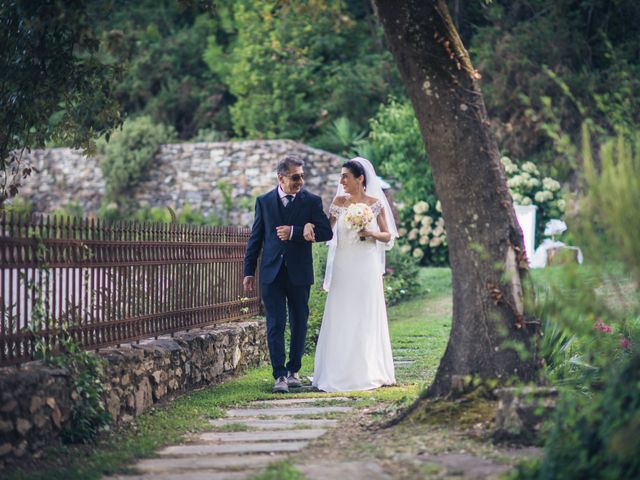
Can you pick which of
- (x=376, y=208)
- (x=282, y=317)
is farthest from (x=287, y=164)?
(x=282, y=317)

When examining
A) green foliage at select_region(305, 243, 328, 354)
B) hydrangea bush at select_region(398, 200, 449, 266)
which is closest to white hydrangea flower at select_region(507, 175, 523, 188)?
hydrangea bush at select_region(398, 200, 449, 266)

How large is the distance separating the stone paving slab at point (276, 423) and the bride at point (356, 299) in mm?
1847

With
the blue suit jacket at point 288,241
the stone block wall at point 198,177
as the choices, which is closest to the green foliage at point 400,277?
the stone block wall at point 198,177

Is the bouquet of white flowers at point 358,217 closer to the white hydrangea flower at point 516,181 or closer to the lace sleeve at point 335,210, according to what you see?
the lace sleeve at point 335,210

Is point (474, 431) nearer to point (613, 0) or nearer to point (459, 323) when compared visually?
point (459, 323)

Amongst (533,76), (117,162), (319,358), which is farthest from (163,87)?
(319,358)

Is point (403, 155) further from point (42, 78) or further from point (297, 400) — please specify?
point (297, 400)

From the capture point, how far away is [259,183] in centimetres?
2645

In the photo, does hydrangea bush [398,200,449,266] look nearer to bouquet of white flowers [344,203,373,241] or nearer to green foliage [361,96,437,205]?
green foliage [361,96,437,205]

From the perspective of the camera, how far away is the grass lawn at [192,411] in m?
6.14

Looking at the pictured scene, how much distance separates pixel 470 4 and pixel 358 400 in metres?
24.7

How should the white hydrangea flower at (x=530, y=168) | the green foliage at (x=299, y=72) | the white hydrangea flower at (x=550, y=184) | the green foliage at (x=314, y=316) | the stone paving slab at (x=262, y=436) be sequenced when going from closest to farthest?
the stone paving slab at (x=262, y=436)
the green foliage at (x=314, y=316)
the white hydrangea flower at (x=550, y=184)
the white hydrangea flower at (x=530, y=168)
the green foliage at (x=299, y=72)

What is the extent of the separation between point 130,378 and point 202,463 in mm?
1937

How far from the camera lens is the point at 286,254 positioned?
9.30 m
